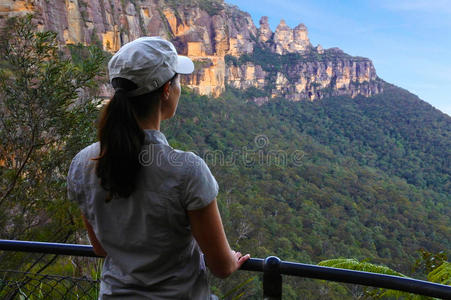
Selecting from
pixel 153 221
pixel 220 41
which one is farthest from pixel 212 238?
pixel 220 41

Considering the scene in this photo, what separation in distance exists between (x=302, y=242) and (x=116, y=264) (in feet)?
54.8

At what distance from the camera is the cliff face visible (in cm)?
2403

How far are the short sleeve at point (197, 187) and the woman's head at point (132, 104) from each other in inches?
4.8

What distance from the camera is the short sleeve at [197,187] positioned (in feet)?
2.27

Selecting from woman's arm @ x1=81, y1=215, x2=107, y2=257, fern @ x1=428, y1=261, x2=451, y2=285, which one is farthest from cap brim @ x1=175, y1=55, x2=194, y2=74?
fern @ x1=428, y1=261, x2=451, y2=285

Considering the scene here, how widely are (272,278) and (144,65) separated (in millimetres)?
695

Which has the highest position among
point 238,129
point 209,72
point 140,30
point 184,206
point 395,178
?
point 140,30

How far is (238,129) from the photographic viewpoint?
34.6m

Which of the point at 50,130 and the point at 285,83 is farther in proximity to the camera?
the point at 285,83

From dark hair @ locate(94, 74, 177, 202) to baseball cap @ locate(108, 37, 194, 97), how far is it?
2cm

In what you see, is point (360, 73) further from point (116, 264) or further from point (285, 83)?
point (116, 264)

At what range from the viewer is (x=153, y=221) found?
734mm

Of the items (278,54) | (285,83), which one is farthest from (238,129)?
→ (278,54)

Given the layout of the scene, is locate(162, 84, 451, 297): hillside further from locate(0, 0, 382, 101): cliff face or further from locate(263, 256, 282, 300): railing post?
locate(0, 0, 382, 101): cliff face
